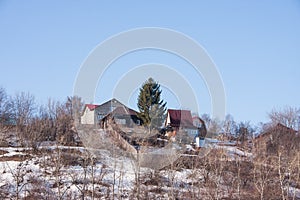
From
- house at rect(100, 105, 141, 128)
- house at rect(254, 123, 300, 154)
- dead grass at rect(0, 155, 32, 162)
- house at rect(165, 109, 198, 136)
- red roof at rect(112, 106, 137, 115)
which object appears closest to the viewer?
dead grass at rect(0, 155, 32, 162)

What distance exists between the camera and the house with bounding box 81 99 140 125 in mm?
18844

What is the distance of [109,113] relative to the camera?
61.9 feet

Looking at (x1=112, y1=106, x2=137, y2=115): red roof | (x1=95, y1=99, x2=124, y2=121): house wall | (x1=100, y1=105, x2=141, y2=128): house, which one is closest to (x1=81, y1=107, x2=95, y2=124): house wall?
(x1=95, y1=99, x2=124, y2=121): house wall

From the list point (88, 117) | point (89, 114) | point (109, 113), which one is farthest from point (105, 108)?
point (109, 113)

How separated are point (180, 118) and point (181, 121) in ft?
0.89

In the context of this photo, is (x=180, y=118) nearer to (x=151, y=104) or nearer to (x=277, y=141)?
(x=151, y=104)

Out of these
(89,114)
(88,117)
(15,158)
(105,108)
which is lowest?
(15,158)

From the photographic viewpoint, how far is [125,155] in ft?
55.3

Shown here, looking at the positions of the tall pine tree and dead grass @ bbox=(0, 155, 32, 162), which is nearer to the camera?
dead grass @ bbox=(0, 155, 32, 162)

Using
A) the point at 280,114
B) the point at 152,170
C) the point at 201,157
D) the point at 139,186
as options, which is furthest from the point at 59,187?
the point at 280,114

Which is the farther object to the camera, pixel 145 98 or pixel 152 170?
pixel 145 98

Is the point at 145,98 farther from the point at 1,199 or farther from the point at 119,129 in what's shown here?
the point at 1,199

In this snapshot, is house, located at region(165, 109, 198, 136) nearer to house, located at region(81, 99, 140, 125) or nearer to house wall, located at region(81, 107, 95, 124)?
house, located at region(81, 99, 140, 125)

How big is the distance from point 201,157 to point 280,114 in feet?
54.9
